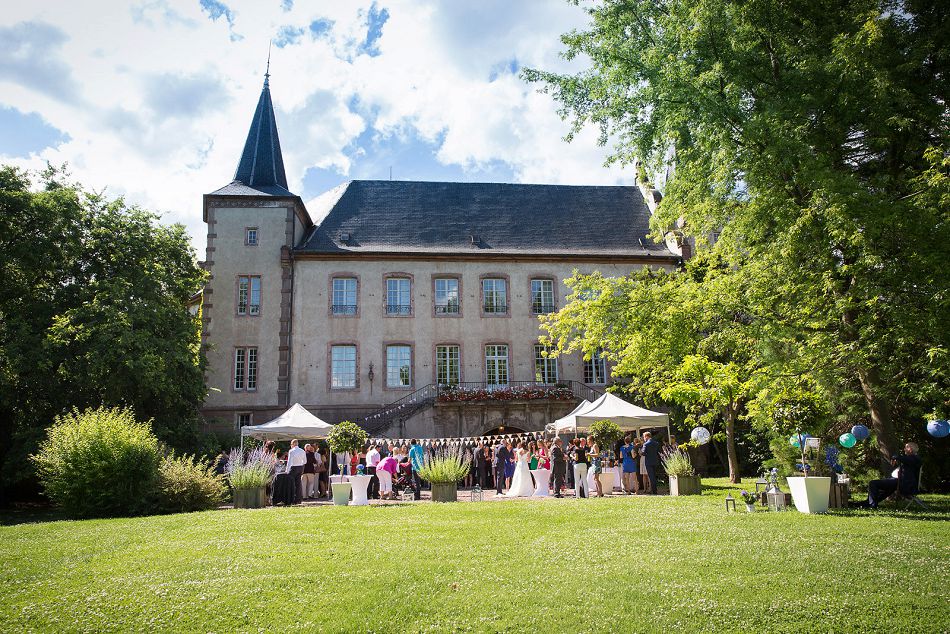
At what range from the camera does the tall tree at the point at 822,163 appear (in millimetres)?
10875

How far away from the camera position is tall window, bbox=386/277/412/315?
28.0m

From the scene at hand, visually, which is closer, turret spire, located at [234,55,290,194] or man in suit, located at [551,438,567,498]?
man in suit, located at [551,438,567,498]

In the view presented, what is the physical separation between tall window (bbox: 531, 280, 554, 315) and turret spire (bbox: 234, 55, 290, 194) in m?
11.5

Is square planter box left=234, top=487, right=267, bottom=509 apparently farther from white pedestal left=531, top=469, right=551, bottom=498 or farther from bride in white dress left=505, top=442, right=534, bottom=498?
white pedestal left=531, top=469, right=551, bottom=498

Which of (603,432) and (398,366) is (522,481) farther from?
(398,366)

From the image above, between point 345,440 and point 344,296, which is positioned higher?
point 344,296

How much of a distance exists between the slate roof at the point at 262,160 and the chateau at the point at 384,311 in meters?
0.08

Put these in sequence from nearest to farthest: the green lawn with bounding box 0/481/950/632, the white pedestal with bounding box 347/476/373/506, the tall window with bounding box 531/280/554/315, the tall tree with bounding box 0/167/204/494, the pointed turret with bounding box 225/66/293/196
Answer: the green lawn with bounding box 0/481/950/632
the white pedestal with bounding box 347/476/373/506
the tall tree with bounding box 0/167/204/494
the tall window with bounding box 531/280/554/315
the pointed turret with bounding box 225/66/293/196

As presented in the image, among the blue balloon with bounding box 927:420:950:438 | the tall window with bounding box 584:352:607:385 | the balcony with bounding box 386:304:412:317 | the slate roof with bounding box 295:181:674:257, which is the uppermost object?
the slate roof with bounding box 295:181:674:257

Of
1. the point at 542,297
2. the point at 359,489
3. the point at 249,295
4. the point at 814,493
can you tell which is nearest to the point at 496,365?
the point at 542,297

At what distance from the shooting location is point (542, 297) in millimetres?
28734

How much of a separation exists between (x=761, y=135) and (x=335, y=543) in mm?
9384

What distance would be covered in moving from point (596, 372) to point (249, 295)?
1462 cm

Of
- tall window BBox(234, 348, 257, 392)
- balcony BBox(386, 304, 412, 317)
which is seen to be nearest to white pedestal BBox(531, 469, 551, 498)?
balcony BBox(386, 304, 412, 317)
